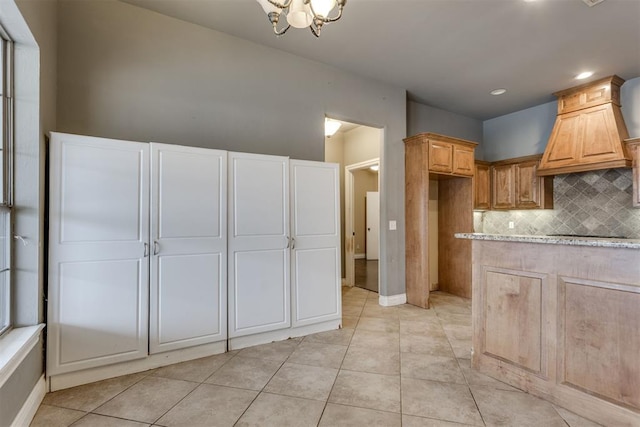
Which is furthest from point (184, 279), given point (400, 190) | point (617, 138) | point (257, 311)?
point (617, 138)

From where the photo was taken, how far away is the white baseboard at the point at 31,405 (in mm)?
1633

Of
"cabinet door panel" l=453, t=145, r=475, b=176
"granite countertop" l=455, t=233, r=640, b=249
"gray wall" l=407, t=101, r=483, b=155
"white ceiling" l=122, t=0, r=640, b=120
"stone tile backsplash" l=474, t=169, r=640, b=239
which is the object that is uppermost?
"white ceiling" l=122, t=0, r=640, b=120

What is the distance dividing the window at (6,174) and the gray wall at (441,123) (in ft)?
14.6

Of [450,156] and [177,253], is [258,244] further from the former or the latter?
[450,156]

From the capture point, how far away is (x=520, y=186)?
469cm

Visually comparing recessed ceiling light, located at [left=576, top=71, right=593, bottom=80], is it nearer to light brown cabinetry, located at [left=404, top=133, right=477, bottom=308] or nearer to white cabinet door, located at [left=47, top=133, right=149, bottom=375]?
light brown cabinetry, located at [left=404, top=133, right=477, bottom=308]

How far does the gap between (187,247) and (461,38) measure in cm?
334

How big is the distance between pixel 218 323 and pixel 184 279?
492 mm

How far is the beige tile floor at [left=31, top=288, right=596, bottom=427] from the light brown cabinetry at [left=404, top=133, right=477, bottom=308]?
131 centimetres

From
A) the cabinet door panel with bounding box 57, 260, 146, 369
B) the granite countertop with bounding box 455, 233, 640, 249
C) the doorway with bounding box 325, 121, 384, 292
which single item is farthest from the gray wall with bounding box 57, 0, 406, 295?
the granite countertop with bounding box 455, 233, 640, 249

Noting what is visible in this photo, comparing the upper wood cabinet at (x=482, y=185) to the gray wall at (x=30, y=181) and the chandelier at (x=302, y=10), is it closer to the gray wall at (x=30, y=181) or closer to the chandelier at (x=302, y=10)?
the chandelier at (x=302, y=10)

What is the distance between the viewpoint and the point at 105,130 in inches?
101

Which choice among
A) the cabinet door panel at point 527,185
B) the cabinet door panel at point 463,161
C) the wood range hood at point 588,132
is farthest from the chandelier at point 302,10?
the cabinet door panel at point 527,185

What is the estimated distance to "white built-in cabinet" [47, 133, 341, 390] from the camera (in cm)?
208
